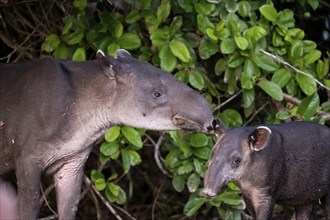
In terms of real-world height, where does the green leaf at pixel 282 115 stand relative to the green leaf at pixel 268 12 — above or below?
below

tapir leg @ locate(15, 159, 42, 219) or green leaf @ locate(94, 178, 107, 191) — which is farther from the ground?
tapir leg @ locate(15, 159, 42, 219)

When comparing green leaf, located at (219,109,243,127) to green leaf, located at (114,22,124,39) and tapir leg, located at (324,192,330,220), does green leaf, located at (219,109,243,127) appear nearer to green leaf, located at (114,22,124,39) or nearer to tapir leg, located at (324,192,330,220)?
green leaf, located at (114,22,124,39)

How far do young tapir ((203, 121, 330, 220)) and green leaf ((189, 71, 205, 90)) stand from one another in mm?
897

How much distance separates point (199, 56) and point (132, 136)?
787 millimetres

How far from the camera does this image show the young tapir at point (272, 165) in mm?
3545

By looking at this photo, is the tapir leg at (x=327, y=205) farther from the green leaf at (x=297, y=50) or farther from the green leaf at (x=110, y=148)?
the green leaf at (x=110, y=148)

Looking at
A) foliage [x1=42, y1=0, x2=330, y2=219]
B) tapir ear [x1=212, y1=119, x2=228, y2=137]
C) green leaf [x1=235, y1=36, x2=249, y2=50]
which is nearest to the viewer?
tapir ear [x1=212, y1=119, x2=228, y2=137]

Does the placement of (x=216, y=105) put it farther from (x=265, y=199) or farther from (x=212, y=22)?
(x=265, y=199)

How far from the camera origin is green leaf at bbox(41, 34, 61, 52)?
4797 millimetres

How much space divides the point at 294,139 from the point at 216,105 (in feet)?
4.33

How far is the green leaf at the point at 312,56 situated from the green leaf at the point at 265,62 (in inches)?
7.9

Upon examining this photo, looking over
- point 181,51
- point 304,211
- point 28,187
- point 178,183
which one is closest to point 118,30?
point 181,51

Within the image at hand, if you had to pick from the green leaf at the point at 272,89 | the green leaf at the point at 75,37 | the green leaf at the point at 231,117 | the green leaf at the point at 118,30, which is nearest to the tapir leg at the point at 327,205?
the green leaf at the point at 272,89

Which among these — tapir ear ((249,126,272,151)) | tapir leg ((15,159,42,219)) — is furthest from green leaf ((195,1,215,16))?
tapir leg ((15,159,42,219))
